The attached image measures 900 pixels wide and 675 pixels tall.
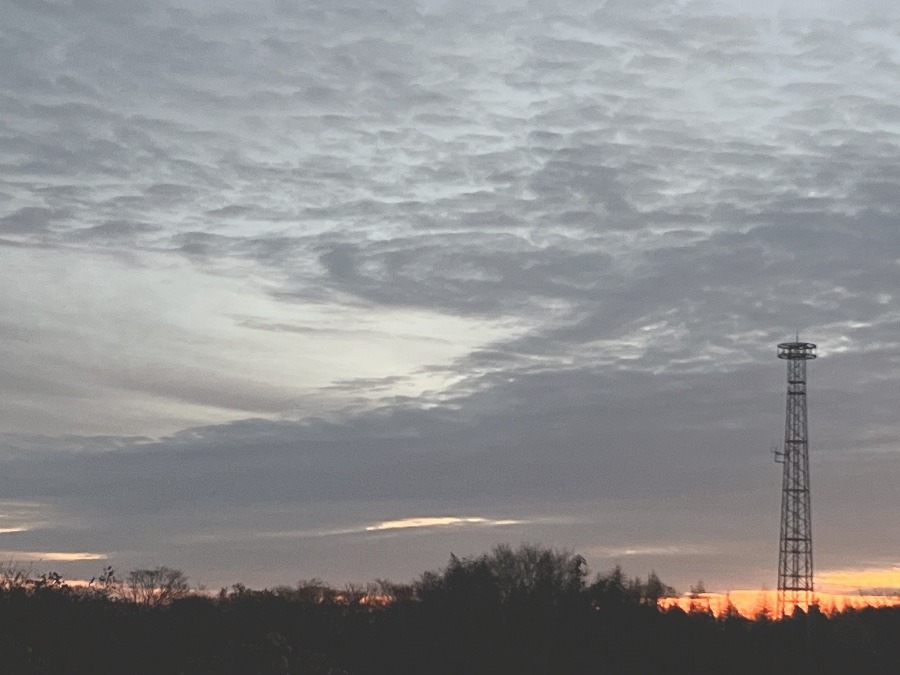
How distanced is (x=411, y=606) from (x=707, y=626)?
2206 centimetres

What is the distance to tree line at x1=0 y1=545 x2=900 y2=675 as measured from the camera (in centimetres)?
4425

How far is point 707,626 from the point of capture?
99.1m

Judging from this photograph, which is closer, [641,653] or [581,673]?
[581,673]

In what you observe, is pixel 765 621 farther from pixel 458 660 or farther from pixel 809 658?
pixel 458 660

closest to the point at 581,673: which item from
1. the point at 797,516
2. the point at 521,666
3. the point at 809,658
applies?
the point at 521,666

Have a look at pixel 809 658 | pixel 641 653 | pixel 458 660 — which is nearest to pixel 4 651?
pixel 458 660

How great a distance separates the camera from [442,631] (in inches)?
3196

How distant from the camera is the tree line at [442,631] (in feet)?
145

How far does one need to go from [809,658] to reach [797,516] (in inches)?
984

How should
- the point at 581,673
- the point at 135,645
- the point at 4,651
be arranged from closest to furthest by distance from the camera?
the point at 4,651, the point at 135,645, the point at 581,673

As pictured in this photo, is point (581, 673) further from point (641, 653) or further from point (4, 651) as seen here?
point (4, 651)

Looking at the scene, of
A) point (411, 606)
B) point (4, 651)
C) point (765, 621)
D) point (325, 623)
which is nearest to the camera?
point (4, 651)

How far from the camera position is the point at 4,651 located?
120 feet

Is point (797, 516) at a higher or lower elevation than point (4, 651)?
higher
